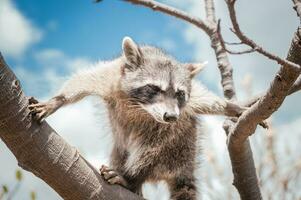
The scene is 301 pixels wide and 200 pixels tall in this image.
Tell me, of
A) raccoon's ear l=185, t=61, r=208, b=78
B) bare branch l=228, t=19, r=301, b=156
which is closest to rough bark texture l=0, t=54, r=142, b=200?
bare branch l=228, t=19, r=301, b=156

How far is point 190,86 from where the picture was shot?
197 inches

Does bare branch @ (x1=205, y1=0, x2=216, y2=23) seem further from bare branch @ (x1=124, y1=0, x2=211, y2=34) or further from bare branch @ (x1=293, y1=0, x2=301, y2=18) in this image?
bare branch @ (x1=293, y1=0, x2=301, y2=18)

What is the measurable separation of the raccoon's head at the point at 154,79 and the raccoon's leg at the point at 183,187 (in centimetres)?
63

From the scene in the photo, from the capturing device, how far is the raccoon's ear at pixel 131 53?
16.2 ft

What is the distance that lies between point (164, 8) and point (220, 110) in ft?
3.65

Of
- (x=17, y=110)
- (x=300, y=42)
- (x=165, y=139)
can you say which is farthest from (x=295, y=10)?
(x=165, y=139)

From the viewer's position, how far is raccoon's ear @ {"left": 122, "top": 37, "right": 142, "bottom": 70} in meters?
4.95

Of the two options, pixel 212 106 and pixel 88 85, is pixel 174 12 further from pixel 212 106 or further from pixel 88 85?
pixel 88 85

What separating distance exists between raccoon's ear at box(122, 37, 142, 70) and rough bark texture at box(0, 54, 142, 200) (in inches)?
72.4

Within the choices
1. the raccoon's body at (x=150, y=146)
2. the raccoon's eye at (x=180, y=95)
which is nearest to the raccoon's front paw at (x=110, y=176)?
the raccoon's body at (x=150, y=146)

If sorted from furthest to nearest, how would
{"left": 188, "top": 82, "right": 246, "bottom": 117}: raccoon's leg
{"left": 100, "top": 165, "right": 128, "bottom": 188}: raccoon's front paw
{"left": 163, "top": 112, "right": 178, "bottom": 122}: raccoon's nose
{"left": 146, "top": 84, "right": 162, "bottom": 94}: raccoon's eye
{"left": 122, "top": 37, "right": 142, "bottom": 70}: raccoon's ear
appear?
{"left": 122, "top": 37, "right": 142, "bottom": 70}: raccoon's ear → {"left": 146, "top": 84, "right": 162, "bottom": 94}: raccoon's eye → {"left": 188, "top": 82, "right": 246, "bottom": 117}: raccoon's leg → {"left": 163, "top": 112, "right": 178, "bottom": 122}: raccoon's nose → {"left": 100, "top": 165, "right": 128, "bottom": 188}: raccoon's front paw

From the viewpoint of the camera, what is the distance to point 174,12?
4.91 meters

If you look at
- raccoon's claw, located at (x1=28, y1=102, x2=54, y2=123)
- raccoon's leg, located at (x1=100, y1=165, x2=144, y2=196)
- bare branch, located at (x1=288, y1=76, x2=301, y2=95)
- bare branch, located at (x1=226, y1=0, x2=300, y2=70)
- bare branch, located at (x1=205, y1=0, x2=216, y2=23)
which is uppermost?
bare branch, located at (x1=205, y1=0, x2=216, y2=23)

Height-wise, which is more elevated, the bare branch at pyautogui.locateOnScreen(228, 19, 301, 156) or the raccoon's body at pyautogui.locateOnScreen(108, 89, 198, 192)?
the bare branch at pyautogui.locateOnScreen(228, 19, 301, 156)
